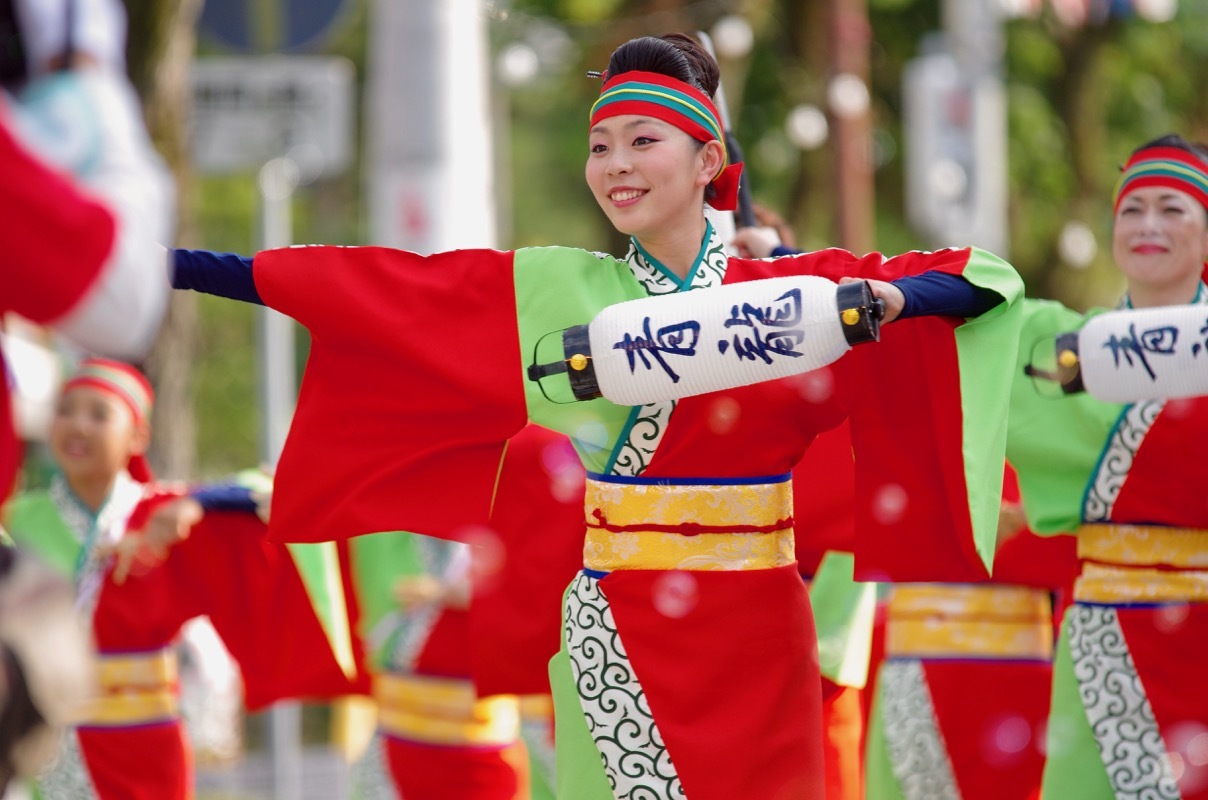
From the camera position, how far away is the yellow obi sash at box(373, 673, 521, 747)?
5465mm

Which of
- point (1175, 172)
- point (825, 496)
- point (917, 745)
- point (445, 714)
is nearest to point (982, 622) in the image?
point (917, 745)

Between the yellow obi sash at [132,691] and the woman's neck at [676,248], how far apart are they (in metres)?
2.42

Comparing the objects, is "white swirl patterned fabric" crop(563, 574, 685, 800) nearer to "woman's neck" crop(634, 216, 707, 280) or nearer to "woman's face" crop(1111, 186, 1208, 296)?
"woman's neck" crop(634, 216, 707, 280)

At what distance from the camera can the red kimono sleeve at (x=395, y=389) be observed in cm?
348

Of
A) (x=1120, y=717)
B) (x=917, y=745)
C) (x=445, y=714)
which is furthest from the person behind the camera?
(x=445, y=714)

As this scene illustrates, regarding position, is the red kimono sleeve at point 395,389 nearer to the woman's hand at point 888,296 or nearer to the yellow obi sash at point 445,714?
the woman's hand at point 888,296

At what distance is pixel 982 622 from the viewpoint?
504 centimetres

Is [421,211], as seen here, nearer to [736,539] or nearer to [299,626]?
[299,626]

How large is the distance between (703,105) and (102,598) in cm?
256

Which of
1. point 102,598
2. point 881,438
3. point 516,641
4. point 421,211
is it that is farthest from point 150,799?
point 881,438

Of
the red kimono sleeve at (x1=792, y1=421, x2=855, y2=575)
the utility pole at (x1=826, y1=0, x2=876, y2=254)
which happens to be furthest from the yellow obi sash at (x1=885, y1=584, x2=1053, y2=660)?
the utility pole at (x1=826, y1=0, x2=876, y2=254)

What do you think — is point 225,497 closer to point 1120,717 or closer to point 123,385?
point 123,385

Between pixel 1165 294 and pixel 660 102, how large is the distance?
1.50 meters

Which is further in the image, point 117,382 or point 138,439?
point 138,439
